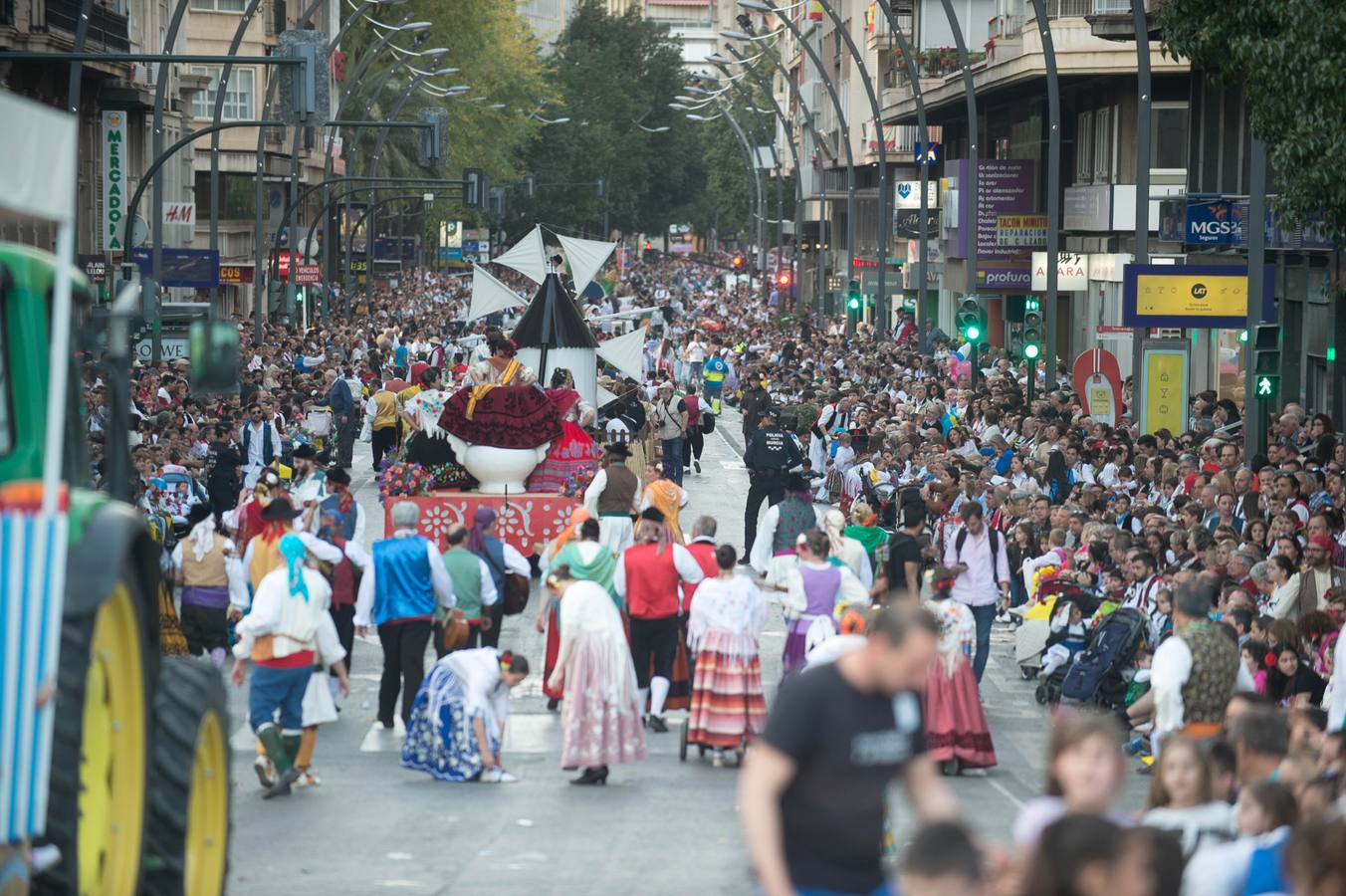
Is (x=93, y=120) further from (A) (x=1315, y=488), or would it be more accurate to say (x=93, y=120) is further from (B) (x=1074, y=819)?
(B) (x=1074, y=819)

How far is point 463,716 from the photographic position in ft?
46.5

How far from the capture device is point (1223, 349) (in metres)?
37.8

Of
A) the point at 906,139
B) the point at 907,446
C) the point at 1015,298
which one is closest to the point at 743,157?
the point at 906,139

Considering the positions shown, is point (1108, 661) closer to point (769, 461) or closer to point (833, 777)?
point (769, 461)

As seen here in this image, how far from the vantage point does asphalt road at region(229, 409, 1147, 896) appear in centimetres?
1176

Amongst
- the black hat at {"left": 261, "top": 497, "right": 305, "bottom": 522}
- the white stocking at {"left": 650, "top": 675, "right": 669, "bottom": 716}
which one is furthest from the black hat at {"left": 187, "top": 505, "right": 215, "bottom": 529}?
the white stocking at {"left": 650, "top": 675, "right": 669, "bottom": 716}

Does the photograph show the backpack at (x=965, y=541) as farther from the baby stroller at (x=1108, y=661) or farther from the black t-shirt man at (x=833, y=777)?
the black t-shirt man at (x=833, y=777)

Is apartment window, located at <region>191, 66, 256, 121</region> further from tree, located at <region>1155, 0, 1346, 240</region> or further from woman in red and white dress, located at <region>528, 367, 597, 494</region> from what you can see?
tree, located at <region>1155, 0, 1346, 240</region>

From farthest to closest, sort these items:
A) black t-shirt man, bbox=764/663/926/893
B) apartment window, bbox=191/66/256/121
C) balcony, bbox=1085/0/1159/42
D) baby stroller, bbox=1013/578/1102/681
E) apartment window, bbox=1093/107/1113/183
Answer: apartment window, bbox=191/66/256/121, apartment window, bbox=1093/107/1113/183, balcony, bbox=1085/0/1159/42, baby stroller, bbox=1013/578/1102/681, black t-shirt man, bbox=764/663/926/893

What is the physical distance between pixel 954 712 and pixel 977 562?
100 inches

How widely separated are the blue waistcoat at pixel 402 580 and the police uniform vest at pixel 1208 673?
5.25m

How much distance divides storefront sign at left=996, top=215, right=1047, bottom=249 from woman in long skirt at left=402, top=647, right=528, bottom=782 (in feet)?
104

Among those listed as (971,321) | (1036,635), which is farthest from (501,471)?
(971,321)

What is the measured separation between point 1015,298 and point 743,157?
5140cm
